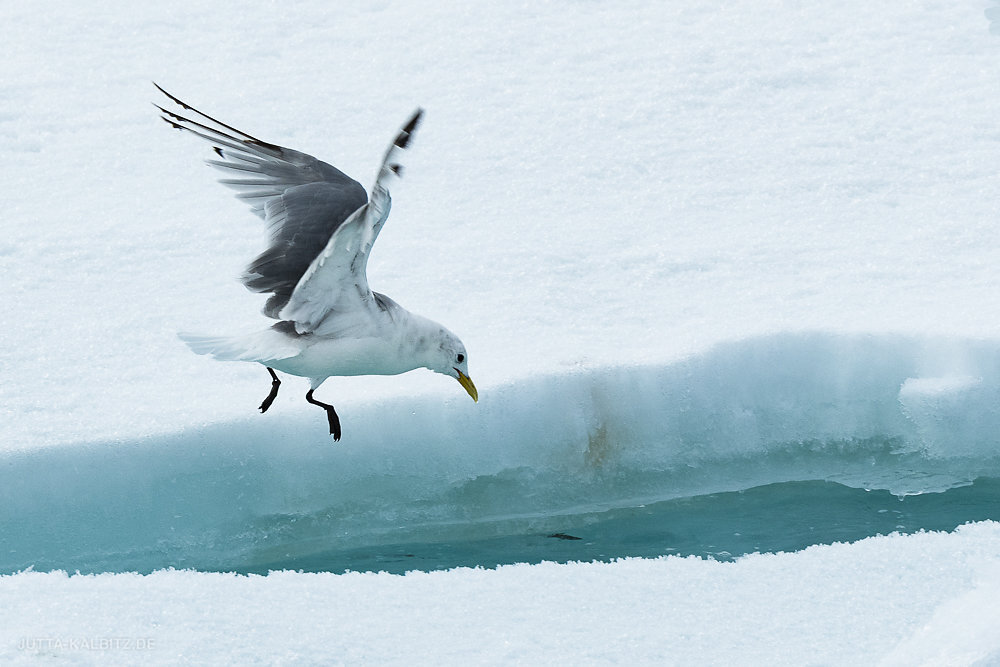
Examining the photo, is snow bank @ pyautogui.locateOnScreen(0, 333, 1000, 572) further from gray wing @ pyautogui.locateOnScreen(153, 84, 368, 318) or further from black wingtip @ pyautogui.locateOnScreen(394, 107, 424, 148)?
black wingtip @ pyautogui.locateOnScreen(394, 107, 424, 148)

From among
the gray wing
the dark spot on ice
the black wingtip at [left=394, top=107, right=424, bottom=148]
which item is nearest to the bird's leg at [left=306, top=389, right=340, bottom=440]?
the dark spot on ice

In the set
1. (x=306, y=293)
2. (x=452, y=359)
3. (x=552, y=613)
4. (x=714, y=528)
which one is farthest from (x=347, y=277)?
(x=714, y=528)

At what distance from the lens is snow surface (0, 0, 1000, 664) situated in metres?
2.49

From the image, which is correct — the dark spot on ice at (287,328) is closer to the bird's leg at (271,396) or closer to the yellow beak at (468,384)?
the bird's leg at (271,396)

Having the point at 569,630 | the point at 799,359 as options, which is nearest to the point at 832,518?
the point at 799,359

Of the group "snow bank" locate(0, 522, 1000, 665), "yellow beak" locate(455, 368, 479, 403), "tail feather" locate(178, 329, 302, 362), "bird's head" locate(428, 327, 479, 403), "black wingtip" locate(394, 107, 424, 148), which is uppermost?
"black wingtip" locate(394, 107, 424, 148)

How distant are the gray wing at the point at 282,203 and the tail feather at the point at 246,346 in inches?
2.8

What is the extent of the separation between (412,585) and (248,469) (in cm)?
88

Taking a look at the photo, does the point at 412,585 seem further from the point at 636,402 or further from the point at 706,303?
the point at 706,303

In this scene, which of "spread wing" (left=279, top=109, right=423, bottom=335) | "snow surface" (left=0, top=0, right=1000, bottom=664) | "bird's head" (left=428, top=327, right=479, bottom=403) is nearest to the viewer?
"spread wing" (left=279, top=109, right=423, bottom=335)

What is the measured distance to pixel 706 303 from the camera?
12.8ft

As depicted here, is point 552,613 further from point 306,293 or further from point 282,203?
point 282,203

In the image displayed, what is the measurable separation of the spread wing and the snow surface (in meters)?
0.52

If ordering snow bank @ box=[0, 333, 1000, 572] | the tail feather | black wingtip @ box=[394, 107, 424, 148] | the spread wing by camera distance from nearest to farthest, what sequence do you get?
black wingtip @ box=[394, 107, 424, 148], the spread wing, the tail feather, snow bank @ box=[0, 333, 1000, 572]
